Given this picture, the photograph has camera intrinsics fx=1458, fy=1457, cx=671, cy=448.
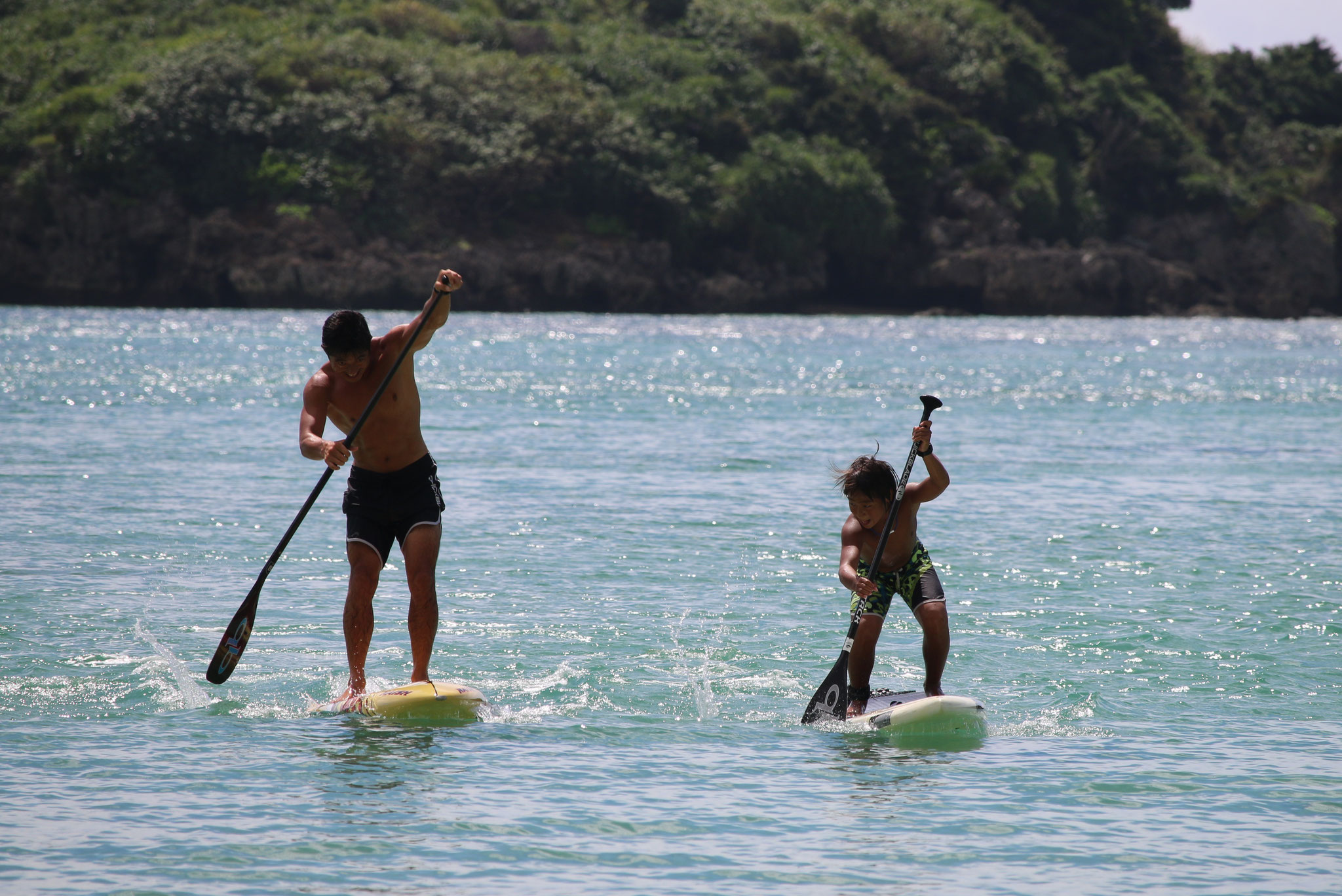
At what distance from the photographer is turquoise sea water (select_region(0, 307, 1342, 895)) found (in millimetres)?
5430

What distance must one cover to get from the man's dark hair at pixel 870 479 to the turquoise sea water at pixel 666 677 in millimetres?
1195

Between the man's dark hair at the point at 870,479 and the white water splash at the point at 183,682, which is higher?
the man's dark hair at the point at 870,479

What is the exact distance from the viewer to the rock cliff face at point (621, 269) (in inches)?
2785

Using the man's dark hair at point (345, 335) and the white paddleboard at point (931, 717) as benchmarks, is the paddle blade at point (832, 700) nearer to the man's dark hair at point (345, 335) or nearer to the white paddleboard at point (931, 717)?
the white paddleboard at point (931, 717)

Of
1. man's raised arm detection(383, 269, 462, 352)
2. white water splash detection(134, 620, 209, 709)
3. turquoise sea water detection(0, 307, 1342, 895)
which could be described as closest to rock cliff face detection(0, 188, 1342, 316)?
turquoise sea water detection(0, 307, 1342, 895)

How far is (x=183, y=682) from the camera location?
775 cm

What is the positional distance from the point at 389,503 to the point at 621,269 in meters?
70.5

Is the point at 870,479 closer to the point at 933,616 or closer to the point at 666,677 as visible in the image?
the point at 933,616

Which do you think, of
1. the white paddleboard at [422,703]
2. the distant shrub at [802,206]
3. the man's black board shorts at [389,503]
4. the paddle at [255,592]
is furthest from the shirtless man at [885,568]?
the distant shrub at [802,206]

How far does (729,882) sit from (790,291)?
77.0 metres

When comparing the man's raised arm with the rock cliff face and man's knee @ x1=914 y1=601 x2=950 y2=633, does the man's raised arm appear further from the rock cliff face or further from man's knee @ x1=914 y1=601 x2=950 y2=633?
the rock cliff face

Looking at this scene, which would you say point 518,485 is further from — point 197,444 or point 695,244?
point 695,244

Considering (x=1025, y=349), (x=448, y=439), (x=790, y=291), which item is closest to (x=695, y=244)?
(x=790, y=291)

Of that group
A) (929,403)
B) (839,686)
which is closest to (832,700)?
(839,686)
